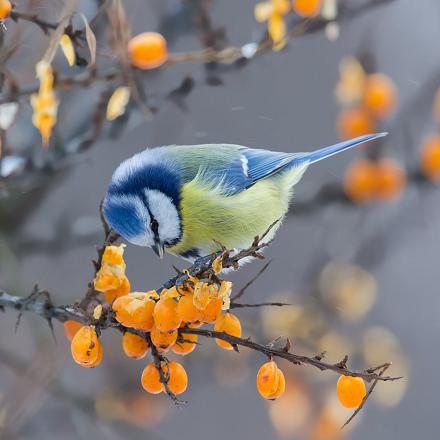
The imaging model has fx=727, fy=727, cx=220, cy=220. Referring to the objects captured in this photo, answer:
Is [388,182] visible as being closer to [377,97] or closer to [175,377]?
[377,97]

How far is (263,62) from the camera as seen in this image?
9.21 feet

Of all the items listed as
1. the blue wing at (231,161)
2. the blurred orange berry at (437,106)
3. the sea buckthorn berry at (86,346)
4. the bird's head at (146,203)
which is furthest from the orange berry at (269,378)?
the blurred orange berry at (437,106)

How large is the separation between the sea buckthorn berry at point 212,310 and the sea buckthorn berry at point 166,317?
0.13 ft

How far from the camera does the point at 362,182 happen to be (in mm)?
2221

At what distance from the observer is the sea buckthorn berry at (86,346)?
1.03 m

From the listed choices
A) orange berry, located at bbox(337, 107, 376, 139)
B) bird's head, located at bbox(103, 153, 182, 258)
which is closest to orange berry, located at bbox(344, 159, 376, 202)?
orange berry, located at bbox(337, 107, 376, 139)

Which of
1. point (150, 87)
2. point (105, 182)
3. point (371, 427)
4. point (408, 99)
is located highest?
point (408, 99)

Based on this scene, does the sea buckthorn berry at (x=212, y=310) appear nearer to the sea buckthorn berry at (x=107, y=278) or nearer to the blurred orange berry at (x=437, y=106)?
the sea buckthorn berry at (x=107, y=278)

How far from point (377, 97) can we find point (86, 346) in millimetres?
1341

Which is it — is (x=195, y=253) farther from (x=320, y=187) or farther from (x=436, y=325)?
(x=436, y=325)

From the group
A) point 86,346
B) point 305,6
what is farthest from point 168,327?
point 305,6

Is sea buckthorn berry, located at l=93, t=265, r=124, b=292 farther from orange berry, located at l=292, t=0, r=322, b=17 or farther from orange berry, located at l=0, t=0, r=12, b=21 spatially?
orange berry, located at l=292, t=0, r=322, b=17

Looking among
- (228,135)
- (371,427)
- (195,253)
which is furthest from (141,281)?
(371,427)

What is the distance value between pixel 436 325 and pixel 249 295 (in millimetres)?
911
